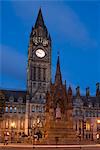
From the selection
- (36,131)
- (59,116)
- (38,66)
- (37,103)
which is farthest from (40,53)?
(59,116)

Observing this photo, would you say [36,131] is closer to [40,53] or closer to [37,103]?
[37,103]

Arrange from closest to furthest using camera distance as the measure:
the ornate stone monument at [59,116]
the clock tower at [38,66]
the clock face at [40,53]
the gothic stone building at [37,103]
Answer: the ornate stone monument at [59,116]
the gothic stone building at [37,103]
the clock tower at [38,66]
the clock face at [40,53]

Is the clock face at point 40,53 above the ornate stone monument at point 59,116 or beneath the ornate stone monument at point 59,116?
above

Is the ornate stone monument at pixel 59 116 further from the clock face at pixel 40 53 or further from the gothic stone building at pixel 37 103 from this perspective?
the clock face at pixel 40 53

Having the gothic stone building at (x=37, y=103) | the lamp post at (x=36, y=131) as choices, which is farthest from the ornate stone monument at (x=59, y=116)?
the gothic stone building at (x=37, y=103)

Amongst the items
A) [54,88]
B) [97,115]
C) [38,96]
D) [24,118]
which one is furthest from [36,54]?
[54,88]

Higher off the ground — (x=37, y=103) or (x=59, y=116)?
(x=37, y=103)

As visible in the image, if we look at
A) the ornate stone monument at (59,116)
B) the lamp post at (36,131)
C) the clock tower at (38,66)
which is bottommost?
the lamp post at (36,131)

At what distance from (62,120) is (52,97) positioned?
4251 mm

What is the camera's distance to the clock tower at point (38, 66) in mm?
102500

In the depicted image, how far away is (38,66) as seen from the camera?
106500 millimetres

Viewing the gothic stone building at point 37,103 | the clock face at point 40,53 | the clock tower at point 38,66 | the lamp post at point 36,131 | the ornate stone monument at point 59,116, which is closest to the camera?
the ornate stone monument at point 59,116

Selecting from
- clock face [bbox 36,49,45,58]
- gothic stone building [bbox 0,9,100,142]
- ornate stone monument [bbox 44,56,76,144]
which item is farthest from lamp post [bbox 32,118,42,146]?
clock face [bbox 36,49,45,58]

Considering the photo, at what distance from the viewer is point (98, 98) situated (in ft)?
378
